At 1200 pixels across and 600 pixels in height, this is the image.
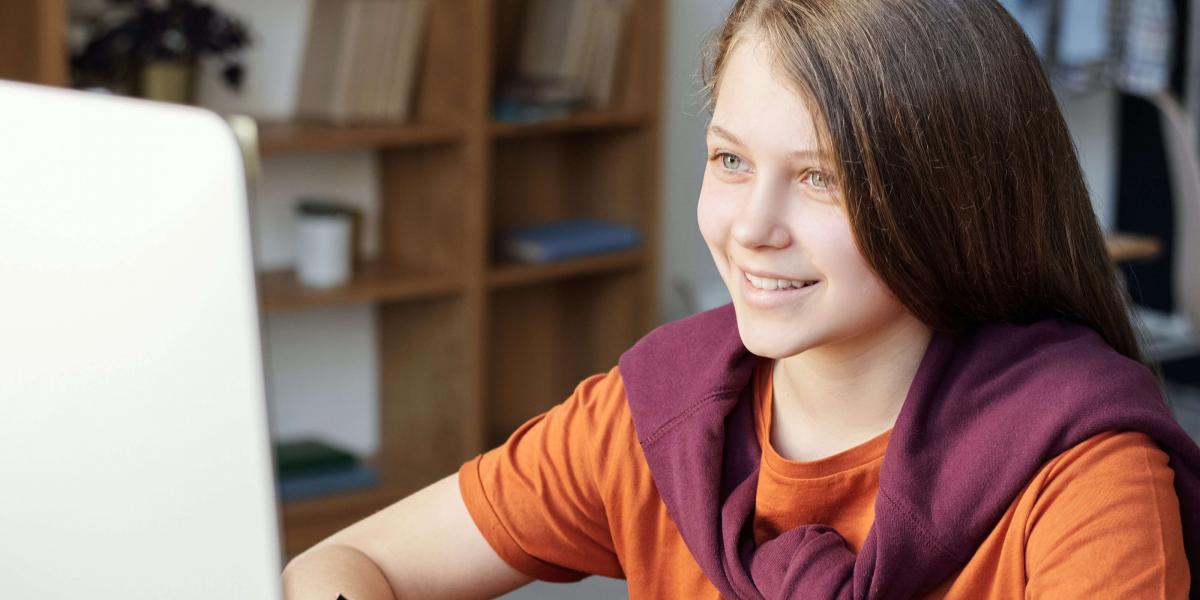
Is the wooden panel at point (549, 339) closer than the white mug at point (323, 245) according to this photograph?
No

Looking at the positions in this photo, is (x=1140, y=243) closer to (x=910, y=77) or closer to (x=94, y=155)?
(x=910, y=77)

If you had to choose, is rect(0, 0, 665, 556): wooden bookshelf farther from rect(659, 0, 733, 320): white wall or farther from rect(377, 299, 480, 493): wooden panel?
rect(659, 0, 733, 320): white wall

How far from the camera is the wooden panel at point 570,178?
3.50m

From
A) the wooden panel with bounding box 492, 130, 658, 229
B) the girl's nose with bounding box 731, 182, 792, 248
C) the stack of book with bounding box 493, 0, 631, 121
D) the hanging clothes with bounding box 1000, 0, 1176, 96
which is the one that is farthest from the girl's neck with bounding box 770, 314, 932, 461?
the hanging clothes with bounding box 1000, 0, 1176, 96

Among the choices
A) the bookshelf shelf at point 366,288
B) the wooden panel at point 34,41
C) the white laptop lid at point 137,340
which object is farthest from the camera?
the bookshelf shelf at point 366,288

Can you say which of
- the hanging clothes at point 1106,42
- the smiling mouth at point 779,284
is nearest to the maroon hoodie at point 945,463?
the smiling mouth at point 779,284

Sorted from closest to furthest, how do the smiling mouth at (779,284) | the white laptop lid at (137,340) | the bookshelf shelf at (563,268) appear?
the white laptop lid at (137,340), the smiling mouth at (779,284), the bookshelf shelf at (563,268)

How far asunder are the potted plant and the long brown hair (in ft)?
6.79

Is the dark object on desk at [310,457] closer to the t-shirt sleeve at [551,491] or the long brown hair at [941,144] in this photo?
the t-shirt sleeve at [551,491]

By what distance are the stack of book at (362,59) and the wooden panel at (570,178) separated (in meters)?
0.45

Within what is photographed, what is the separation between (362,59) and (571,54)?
→ 523 millimetres

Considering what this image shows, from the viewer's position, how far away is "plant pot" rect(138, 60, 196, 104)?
283 cm

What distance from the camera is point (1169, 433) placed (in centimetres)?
93

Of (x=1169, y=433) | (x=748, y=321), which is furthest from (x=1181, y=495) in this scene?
A: (x=748, y=321)
